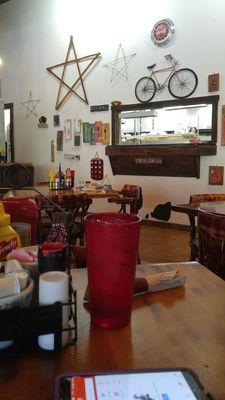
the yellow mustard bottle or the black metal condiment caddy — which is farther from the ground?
the yellow mustard bottle

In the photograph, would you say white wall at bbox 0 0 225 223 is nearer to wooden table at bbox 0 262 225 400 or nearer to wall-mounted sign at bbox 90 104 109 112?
wall-mounted sign at bbox 90 104 109 112

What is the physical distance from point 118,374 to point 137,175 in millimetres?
5396

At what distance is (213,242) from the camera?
4.27 ft

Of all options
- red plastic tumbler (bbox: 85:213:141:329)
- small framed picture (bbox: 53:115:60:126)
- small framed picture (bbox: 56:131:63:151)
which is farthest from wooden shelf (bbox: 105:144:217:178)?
red plastic tumbler (bbox: 85:213:141:329)

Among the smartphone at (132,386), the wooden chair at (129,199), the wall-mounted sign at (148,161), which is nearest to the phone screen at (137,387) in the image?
the smartphone at (132,386)

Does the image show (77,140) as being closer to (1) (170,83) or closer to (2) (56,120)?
(2) (56,120)

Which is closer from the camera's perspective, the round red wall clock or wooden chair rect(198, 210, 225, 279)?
wooden chair rect(198, 210, 225, 279)

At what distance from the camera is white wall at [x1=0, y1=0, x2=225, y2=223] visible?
5.02m

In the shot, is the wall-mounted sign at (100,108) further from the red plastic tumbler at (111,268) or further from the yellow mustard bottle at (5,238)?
the red plastic tumbler at (111,268)

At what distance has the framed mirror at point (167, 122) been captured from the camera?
16.6 feet

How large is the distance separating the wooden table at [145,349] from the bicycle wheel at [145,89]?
5039 millimetres

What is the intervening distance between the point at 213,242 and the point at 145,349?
77cm

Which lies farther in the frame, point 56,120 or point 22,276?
point 56,120

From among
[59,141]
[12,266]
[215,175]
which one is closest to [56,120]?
[59,141]
